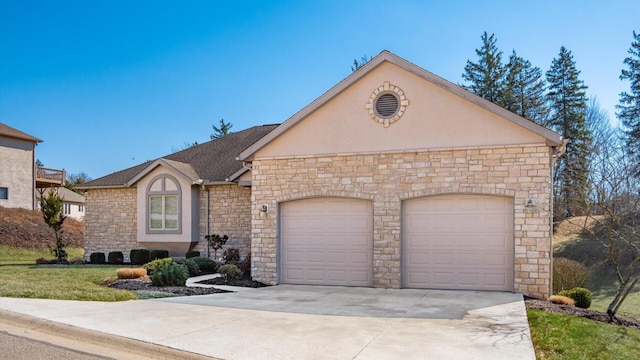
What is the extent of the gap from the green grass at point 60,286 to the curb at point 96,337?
218cm

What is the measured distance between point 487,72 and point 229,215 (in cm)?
2711

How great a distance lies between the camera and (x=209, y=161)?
70.7 ft

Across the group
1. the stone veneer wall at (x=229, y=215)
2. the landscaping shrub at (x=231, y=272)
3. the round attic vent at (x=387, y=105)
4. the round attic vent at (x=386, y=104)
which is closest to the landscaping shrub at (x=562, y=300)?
the round attic vent at (x=386, y=104)

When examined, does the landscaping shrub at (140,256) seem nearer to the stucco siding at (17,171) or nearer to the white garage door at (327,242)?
the white garage door at (327,242)

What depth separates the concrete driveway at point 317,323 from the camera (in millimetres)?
6605

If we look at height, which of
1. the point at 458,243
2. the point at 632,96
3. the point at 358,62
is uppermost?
the point at 358,62

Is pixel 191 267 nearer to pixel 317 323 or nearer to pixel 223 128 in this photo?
pixel 317 323

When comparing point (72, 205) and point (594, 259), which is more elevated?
point (72, 205)

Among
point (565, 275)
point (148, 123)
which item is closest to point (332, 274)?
point (565, 275)

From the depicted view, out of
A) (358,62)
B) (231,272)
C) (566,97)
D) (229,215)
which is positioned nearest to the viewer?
(231,272)

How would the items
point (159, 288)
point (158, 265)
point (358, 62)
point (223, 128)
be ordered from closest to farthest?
1. point (159, 288)
2. point (158, 265)
3. point (358, 62)
4. point (223, 128)

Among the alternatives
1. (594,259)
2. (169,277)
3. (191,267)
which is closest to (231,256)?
(191,267)

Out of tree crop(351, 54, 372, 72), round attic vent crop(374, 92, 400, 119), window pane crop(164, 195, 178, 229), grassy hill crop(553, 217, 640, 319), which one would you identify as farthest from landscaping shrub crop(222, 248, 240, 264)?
tree crop(351, 54, 372, 72)

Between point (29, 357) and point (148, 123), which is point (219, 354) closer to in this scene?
point (29, 357)
